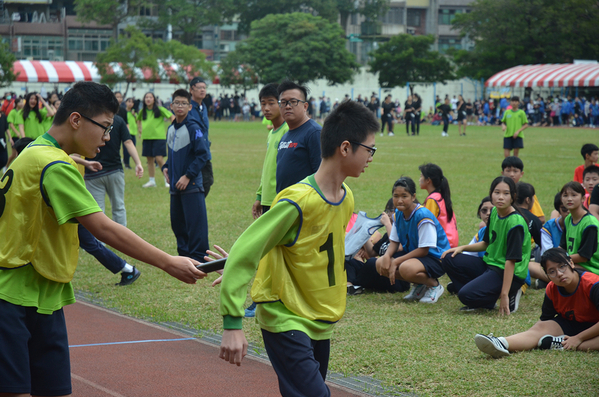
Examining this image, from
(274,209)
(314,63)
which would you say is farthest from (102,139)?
(314,63)

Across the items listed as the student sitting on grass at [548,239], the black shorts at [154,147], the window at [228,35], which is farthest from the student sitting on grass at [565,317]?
the window at [228,35]

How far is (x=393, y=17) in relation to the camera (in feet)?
257

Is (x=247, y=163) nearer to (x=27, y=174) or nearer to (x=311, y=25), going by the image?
(x=27, y=174)

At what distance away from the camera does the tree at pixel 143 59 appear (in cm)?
4797

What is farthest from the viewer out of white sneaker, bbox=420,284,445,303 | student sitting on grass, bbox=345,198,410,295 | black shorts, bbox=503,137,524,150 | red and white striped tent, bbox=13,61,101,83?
red and white striped tent, bbox=13,61,101,83

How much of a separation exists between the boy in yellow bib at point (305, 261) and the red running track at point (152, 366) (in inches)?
59.2

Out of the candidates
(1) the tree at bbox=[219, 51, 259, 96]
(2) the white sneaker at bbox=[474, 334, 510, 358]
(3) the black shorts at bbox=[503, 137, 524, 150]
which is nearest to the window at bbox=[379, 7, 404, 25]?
(1) the tree at bbox=[219, 51, 259, 96]

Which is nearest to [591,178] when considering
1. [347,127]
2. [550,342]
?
[550,342]

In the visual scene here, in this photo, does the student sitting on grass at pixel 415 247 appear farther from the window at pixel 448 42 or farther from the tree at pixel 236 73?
the window at pixel 448 42

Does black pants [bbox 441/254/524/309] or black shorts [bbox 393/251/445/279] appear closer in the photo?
black pants [bbox 441/254/524/309]

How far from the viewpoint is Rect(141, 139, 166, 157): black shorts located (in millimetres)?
14047

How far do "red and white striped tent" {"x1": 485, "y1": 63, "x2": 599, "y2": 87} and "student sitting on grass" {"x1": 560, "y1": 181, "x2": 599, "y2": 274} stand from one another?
4155cm

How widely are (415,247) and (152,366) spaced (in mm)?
2964

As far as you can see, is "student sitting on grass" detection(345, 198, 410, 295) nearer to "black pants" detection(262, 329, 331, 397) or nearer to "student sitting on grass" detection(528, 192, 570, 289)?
"student sitting on grass" detection(528, 192, 570, 289)
